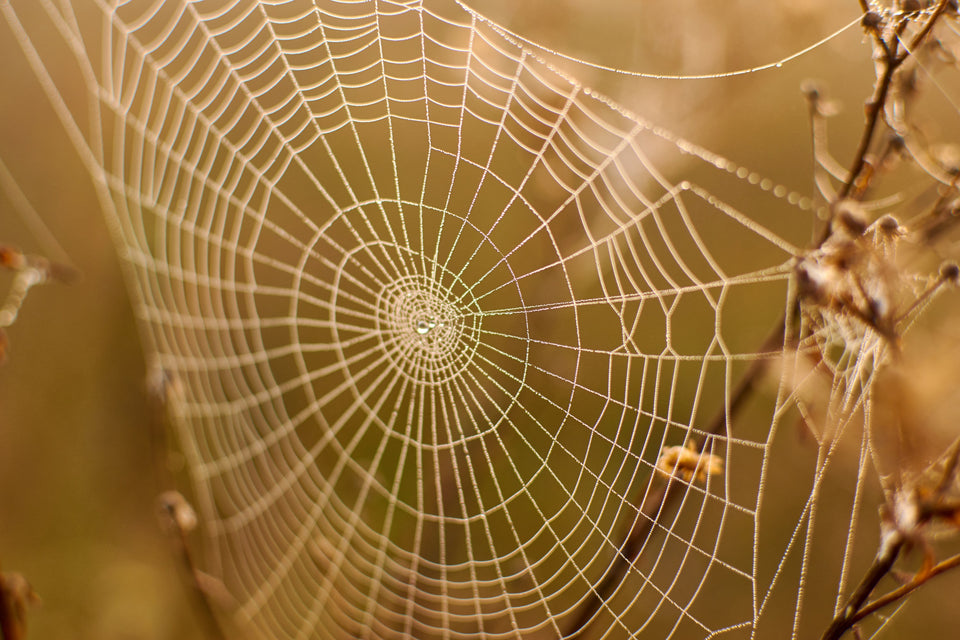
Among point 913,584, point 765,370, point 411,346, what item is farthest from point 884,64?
point 411,346

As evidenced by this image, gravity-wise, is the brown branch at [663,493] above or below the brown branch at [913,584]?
above

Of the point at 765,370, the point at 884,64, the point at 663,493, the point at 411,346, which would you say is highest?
the point at 411,346

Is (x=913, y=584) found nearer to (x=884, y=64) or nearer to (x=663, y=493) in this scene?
(x=663, y=493)

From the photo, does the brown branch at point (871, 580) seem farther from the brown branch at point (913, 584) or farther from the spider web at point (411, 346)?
the spider web at point (411, 346)

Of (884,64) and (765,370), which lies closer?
(884,64)

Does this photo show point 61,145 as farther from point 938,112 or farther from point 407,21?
point 938,112

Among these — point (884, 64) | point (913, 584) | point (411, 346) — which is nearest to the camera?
point (913, 584)

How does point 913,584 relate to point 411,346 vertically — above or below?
below

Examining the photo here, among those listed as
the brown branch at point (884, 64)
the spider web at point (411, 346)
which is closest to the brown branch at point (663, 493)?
the brown branch at point (884, 64)

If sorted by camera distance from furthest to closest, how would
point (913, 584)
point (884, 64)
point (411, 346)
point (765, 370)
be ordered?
point (411, 346) → point (765, 370) → point (884, 64) → point (913, 584)

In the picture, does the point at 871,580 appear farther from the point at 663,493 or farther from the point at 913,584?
the point at 663,493
